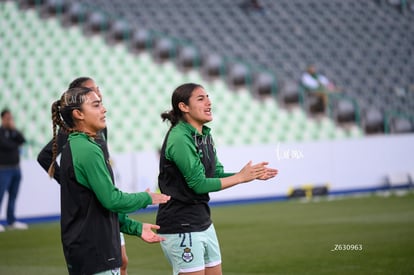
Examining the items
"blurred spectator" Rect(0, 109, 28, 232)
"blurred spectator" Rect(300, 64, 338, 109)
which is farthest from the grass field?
"blurred spectator" Rect(300, 64, 338, 109)

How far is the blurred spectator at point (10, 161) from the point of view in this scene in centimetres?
1612

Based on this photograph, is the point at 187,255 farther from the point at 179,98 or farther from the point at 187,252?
the point at 179,98

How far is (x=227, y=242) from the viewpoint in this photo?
1237cm

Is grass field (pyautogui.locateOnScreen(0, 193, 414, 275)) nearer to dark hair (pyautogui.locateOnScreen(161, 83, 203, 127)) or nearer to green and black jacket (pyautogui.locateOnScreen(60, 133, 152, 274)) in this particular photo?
dark hair (pyautogui.locateOnScreen(161, 83, 203, 127))

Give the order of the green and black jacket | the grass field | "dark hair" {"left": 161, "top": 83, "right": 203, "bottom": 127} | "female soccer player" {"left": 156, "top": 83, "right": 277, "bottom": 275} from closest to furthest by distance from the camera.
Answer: the green and black jacket
"female soccer player" {"left": 156, "top": 83, "right": 277, "bottom": 275}
"dark hair" {"left": 161, "top": 83, "right": 203, "bottom": 127}
the grass field

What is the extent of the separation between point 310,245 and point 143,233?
268 inches

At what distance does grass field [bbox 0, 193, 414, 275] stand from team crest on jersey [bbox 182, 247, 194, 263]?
3.55 meters

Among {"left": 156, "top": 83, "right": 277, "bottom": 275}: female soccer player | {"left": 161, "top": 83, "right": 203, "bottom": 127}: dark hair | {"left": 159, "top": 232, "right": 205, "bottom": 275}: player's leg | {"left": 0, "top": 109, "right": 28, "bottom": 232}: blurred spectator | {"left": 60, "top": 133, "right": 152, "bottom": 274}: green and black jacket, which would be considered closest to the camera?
{"left": 60, "top": 133, "right": 152, "bottom": 274}: green and black jacket

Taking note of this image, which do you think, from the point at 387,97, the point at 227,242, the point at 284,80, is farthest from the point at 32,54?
the point at 227,242

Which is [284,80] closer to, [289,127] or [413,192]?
[289,127]

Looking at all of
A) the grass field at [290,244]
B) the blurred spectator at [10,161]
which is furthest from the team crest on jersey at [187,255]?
the blurred spectator at [10,161]

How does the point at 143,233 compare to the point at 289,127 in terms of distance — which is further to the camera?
the point at 289,127

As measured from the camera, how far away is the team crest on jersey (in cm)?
576

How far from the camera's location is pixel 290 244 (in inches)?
463
